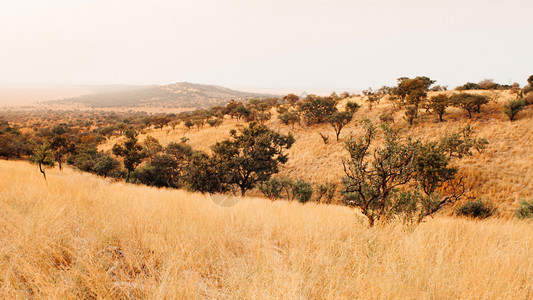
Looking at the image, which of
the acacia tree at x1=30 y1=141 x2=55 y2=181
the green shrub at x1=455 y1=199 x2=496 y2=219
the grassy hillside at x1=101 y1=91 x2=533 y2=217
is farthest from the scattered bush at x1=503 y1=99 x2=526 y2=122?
the acacia tree at x1=30 y1=141 x2=55 y2=181

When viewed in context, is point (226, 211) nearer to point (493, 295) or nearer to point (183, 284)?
point (183, 284)

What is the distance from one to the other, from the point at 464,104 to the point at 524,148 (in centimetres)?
1126

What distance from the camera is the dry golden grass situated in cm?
224

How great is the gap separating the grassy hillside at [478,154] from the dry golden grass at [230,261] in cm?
792

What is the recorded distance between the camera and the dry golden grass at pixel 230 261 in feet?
7.34

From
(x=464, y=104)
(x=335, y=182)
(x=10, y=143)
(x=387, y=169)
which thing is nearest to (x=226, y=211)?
(x=387, y=169)

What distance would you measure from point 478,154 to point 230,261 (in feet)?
99.6

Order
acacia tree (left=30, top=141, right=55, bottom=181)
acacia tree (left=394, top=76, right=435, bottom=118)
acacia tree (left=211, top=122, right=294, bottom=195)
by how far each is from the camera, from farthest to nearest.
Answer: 1. acacia tree (left=394, top=76, right=435, bottom=118)
2. acacia tree (left=211, top=122, right=294, bottom=195)
3. acacia tree (left=30, top=141, right=55, bottom=181)

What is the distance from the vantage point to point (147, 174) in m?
24.5

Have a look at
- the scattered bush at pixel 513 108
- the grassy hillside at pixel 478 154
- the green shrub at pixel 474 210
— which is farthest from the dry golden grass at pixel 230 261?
the scattered bush at pixel 513 108

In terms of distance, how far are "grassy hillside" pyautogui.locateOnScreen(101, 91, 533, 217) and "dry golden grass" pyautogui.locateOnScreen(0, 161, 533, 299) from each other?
26.0 feet

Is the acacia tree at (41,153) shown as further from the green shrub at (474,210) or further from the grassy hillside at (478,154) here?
the green shrub at (474,210)

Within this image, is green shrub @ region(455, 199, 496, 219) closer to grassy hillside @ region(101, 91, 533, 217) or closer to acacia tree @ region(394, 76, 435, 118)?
grassy hillside @ region(101, 91, 533, 217)

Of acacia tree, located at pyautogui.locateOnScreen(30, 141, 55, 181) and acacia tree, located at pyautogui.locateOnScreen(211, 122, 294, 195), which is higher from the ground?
acacia tree, located at pyautogui.locateOnScreen(30, 141, 55, 181)
